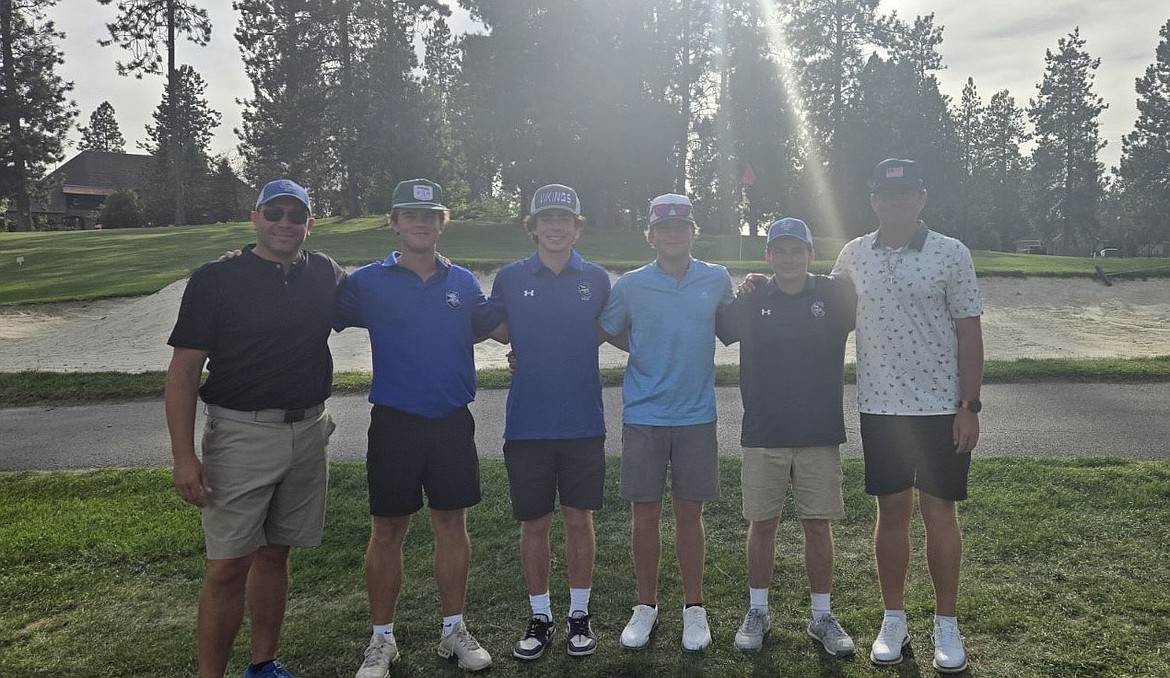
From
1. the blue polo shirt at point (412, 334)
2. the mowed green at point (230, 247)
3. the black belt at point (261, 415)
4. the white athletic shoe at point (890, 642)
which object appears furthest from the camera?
the mowed green at point (230, 247)

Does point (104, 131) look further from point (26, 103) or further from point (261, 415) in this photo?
point (261, 415)

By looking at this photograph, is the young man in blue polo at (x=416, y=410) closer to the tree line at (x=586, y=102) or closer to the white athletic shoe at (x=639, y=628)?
the white athletic shoe at (x=639, y=628)

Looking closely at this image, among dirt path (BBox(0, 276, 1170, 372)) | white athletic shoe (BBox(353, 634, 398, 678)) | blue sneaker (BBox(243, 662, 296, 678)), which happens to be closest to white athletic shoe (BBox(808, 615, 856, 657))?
white athletic shoe (BBox(353, 634, 398, 678))

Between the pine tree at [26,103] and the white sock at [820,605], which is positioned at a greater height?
the pine tree at [26,103]

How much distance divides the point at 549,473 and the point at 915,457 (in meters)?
1.81

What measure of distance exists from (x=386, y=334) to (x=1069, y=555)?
4217 millimetres

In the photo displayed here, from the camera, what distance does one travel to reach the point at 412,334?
152 inches

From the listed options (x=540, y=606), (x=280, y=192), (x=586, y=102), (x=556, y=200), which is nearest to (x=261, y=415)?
(x=280, y=192)

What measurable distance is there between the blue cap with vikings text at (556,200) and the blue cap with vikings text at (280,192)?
1145mm

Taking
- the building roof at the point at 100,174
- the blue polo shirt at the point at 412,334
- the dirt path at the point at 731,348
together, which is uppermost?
the building roof at the point at 100,174

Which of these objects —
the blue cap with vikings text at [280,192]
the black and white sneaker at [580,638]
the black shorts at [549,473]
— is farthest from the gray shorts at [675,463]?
the blue cap with vikings text at [280,192]

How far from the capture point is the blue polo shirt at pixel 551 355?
403cm

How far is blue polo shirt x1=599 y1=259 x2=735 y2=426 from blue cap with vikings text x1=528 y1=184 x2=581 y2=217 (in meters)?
0.47

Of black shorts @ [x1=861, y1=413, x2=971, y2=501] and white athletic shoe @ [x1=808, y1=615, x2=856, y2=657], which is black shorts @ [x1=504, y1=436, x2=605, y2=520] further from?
black shorts @ [x1=861, y1=413, x2=971, y2=501]
